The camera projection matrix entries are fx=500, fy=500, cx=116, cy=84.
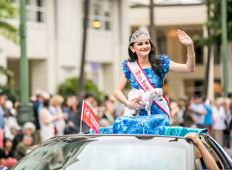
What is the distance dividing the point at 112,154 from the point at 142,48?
1.66 metres

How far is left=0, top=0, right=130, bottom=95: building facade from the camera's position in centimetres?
2423

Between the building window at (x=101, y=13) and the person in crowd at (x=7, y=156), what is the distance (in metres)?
19.0

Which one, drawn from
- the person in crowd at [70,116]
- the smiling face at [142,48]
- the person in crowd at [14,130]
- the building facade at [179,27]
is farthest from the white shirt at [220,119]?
the building facade at [179,27]

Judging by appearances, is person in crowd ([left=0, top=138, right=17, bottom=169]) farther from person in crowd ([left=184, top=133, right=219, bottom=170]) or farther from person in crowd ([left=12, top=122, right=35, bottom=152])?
person in crowd ([left=184, top=133, right=219, bottom=170])

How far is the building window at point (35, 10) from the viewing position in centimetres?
2412

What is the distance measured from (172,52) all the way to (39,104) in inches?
1387

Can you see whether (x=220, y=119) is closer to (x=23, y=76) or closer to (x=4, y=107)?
(x=23, y=76)

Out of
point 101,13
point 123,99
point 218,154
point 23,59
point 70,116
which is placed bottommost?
point 70,116

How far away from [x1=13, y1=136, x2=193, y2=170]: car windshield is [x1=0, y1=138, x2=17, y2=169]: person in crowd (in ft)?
15.7

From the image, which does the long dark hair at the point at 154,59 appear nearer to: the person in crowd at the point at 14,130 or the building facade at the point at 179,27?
the person in crowd at the point at 14,130

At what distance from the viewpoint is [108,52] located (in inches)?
1158

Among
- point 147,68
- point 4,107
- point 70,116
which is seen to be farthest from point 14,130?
point 147,68

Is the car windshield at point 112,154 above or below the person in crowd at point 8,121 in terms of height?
above

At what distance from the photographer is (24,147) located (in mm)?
9234
